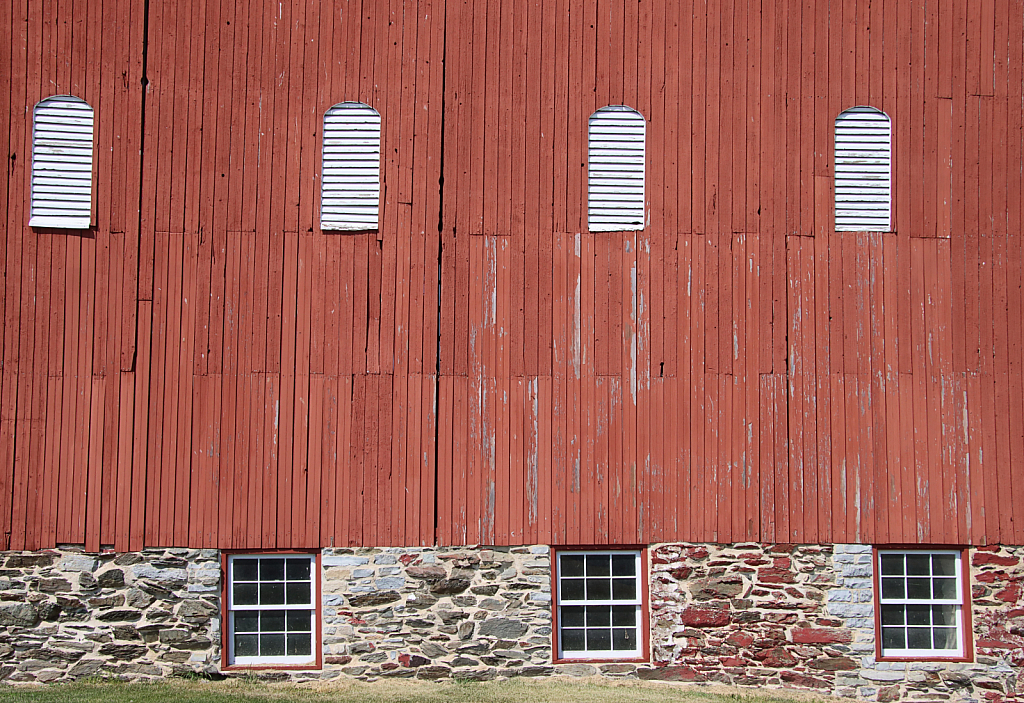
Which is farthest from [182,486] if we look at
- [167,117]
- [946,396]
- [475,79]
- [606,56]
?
[946,396]

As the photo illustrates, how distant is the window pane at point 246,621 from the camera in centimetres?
995

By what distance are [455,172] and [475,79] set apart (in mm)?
1099

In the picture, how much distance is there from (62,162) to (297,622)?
5778 millimetres

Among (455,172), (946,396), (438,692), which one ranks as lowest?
(438,692)

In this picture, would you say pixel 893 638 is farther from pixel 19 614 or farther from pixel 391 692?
pixel 19 614

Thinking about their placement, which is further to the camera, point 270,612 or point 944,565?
point 944,565

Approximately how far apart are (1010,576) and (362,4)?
9704 mm

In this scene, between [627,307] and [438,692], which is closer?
[438,692]

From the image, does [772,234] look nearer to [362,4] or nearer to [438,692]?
[362,4]

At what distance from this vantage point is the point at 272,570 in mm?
10016

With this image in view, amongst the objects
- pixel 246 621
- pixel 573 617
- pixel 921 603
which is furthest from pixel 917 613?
pixel 246 621

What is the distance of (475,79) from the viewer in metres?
10.3

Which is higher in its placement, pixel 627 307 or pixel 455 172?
pixel 455 172

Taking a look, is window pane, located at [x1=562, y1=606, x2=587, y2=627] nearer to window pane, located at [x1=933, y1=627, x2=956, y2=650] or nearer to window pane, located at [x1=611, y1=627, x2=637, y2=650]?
window pane, located at [x1=611, y1=627, x2=637, y2=650]
